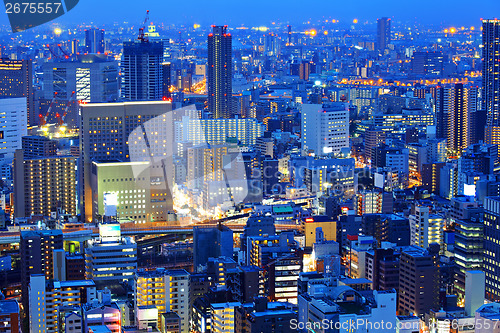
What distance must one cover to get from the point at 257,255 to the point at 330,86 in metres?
21.9

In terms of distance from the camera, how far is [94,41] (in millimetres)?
25719

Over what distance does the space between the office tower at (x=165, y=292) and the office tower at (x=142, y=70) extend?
547 inches

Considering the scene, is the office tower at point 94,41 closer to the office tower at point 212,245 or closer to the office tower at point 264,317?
the office tower at point 212,245

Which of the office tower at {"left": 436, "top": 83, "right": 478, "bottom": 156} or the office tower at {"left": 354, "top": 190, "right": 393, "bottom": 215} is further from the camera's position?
the office tower at {"left": 436, "top": 83, "right": 478, "bottom": 156}

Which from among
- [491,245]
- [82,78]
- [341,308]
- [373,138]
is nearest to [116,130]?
[491,245]

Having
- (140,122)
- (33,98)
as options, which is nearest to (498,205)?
(140,122)

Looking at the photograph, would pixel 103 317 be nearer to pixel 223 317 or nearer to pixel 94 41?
pixel 223 317

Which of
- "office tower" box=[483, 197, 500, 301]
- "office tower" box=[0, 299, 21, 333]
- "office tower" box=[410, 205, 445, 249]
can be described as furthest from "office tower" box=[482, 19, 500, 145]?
"office tower" box=[0, 299, 21, 333]

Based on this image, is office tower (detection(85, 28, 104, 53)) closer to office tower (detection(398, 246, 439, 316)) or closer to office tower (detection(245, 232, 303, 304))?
office tower (detection(245, 232, 303, 304))

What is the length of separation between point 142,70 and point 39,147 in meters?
6.88

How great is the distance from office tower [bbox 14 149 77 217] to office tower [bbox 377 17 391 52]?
2036 centimetres

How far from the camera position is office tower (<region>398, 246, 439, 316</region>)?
9.89 m

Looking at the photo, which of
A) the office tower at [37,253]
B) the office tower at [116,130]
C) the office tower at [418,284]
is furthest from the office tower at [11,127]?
the office tower at [418,284]

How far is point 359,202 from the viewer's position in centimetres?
1492
